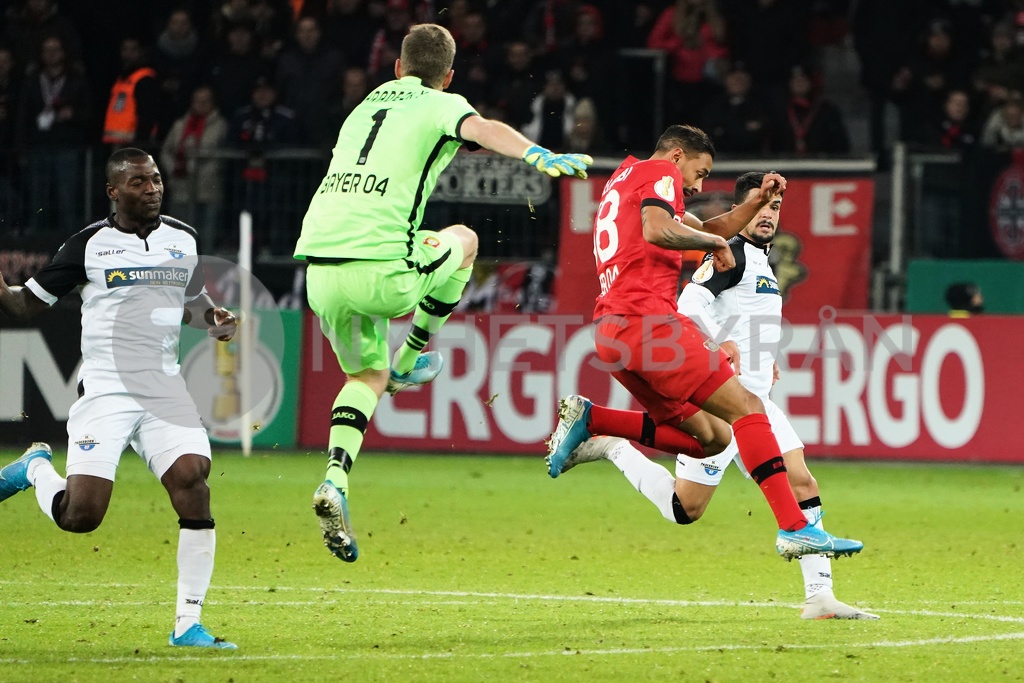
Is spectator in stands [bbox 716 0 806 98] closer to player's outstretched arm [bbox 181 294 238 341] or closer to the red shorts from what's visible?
the red shorts

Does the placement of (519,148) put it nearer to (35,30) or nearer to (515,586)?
(515,586)

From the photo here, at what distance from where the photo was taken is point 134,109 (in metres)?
16.3

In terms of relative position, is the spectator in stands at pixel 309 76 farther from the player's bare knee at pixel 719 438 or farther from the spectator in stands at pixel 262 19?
the player's bare knee at pixel 719 438

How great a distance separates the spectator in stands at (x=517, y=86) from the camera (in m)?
15.9

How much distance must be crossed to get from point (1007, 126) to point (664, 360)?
9.74 meters

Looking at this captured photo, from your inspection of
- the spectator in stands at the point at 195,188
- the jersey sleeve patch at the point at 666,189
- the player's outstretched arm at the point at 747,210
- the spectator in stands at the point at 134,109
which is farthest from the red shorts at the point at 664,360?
the spectator in stands at the point at 134,109

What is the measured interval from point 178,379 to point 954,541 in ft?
18.9

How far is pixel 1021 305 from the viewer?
596 inches

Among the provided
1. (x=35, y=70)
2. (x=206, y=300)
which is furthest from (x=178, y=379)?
(x=35, y=70)

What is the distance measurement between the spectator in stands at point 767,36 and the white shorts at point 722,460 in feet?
32.3

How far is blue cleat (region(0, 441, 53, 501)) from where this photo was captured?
7454mm

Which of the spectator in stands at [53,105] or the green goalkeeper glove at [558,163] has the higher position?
the spectator in stands at [53,105]

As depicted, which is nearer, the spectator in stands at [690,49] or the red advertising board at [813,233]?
the red advertising board at [813,233]

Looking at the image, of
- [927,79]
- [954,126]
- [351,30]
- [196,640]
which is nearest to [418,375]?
[196,640]
